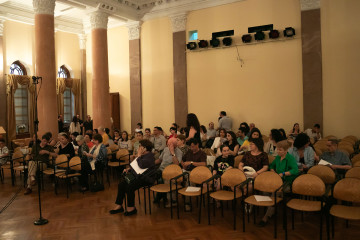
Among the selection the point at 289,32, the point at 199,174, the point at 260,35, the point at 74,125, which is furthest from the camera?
the point at 74,125

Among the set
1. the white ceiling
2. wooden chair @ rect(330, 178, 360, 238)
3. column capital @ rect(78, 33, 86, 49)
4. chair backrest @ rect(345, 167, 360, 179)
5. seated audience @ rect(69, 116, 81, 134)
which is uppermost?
the white ceiling

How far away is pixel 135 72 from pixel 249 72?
216 inches

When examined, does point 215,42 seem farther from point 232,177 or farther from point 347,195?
point 347,195

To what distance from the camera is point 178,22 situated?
13359 mm

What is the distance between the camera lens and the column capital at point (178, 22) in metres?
13.2

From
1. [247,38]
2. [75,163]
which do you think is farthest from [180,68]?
[75,163]

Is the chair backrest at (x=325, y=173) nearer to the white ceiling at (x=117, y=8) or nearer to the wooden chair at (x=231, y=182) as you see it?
the wooden chair at (x=231, y=182)

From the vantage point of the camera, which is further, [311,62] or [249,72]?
[249,72]

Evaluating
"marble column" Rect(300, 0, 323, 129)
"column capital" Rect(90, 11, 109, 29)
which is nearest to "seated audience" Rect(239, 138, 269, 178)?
"marble column" Rect(300, 0, 323, 129)

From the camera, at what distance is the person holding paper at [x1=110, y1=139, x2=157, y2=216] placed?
19.4 ft

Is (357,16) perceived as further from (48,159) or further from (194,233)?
(48,159)

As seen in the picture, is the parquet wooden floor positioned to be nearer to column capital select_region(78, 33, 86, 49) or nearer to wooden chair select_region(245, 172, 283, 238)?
wooden chair select_region(245, 172, 283, 238)

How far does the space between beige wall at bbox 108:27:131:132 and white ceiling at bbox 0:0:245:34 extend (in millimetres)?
562

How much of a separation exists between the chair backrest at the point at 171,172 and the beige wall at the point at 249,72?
6445 millimetres
